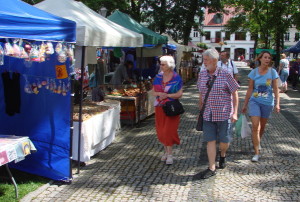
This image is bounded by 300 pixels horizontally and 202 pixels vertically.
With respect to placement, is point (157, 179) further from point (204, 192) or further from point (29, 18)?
point (29, 18)

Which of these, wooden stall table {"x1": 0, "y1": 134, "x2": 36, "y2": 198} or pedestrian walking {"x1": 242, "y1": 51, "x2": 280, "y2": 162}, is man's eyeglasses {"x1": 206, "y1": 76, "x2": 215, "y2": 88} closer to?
pedestrian walking {"x1": 242, "y1": 51, "x2": 280, "y2": 162}

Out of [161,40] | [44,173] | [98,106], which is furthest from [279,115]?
[44,173]

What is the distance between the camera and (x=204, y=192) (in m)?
4.26

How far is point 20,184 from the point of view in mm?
4480

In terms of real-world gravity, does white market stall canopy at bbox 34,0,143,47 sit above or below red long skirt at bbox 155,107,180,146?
above

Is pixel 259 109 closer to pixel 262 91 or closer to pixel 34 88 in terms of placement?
pixel 262 91

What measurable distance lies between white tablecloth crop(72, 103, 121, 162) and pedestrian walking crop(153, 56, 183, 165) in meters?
1.02

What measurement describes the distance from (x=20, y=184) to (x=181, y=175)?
2.10 meters

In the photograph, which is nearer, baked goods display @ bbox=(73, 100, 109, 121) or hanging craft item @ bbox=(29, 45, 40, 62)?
hanging craft item @ bbox=(29, 45, 40, 62)

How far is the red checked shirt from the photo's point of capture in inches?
175

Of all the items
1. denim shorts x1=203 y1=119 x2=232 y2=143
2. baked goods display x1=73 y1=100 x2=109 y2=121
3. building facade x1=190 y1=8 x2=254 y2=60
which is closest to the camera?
denim shorts x1=203 y1=119 x2=232 y2=143

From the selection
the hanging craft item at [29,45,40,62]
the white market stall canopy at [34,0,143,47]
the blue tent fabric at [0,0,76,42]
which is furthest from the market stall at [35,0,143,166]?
the hanging craft item at [29,45,40,62]

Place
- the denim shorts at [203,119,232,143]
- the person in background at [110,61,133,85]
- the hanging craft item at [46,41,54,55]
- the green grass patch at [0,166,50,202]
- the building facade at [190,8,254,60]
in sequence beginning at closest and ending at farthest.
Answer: the hanging craft item at [46,41,54,55], the green grass patch at [0,166,50,202], the denim shorts at [203,119,232,143], the person in background at [110,61,133,85], the building facade at [190,8,254,60]

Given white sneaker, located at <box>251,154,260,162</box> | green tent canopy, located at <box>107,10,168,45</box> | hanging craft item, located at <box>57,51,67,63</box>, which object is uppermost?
green tent canopy, located at <box>107,10,168,45</box>
